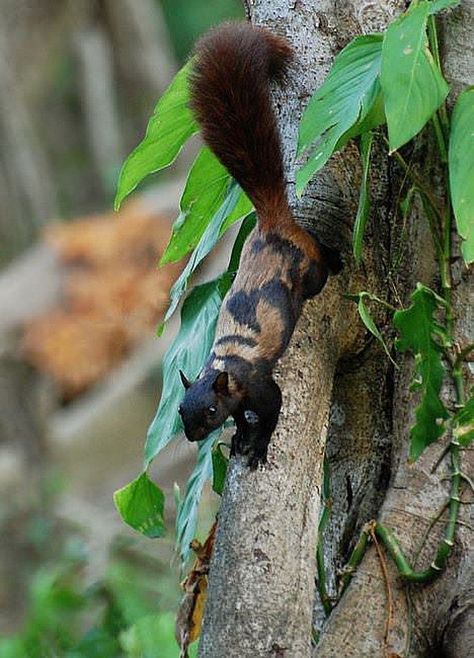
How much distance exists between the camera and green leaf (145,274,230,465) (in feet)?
6.16

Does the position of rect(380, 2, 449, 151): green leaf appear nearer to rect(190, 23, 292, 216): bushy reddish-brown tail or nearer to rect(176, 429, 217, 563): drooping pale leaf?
rect(190, 23, 292, 216): bushy reddish-brown tail

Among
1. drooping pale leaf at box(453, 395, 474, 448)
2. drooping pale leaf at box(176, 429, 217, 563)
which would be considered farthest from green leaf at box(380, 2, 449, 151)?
drooping pale leaf at box(176, 429, 217, 563)

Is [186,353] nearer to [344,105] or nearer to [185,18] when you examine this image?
[344,105]

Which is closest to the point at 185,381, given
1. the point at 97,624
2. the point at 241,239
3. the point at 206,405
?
the point at 206,405

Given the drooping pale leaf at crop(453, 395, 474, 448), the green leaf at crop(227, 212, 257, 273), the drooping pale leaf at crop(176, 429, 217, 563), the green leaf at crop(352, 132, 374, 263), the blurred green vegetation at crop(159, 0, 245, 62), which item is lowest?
the blurred green vegetation at crop(159, 0, 245, 62)

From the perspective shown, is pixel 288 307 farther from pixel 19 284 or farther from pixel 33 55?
pixel 33 55

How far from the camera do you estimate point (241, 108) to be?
1726mm

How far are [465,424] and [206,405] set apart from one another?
341mm

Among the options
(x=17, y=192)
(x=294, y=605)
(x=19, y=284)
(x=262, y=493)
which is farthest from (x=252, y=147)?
(x=17, y=192)

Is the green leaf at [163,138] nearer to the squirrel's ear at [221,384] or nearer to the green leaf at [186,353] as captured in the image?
the green leaf at [186,353]

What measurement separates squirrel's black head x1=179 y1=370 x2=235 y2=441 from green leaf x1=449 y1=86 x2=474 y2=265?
0.39m

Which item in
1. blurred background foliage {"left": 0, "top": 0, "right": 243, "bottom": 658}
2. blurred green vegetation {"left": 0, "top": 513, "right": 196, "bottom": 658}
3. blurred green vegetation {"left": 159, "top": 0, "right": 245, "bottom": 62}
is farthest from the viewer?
blurred green vegetation {"left": 159, "top": 0, "right": 245, "bottom": 62}

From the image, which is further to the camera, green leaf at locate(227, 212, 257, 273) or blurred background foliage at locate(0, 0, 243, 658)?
blurred background foliage at locate(0, 0, 243, 658)

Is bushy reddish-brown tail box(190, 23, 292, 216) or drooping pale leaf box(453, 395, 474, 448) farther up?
bushy reddish-brown tail box(190, 23, 292, 216)
